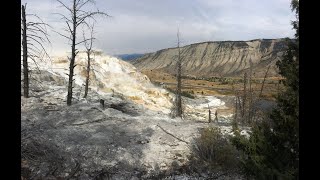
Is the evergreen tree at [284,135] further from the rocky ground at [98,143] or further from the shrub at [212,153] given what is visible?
the rocky ground at [98,143]

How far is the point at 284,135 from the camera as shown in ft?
39.0

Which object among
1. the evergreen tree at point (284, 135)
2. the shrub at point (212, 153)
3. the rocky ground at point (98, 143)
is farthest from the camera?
the shrub at point (212, 153)

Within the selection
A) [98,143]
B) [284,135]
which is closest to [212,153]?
[98,143]

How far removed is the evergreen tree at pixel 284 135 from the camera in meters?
11.2

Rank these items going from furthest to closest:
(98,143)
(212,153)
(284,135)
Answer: (98,143) → (212,153) → (284,135)

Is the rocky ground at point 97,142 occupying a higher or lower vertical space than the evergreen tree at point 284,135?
lower

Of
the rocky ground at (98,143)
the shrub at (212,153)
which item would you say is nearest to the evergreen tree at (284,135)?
the shrub at (212,153)

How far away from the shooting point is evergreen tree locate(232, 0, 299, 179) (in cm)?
1123

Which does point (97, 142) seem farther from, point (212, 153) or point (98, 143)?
point (212, 153)

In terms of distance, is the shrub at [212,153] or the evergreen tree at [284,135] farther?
the shrub at [212,153]
